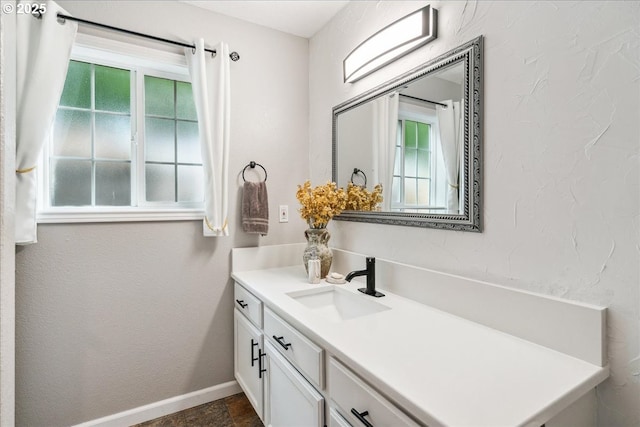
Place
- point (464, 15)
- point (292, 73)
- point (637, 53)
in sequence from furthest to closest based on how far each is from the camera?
1. point (292, 73)
2. point (464, 15)
3. point (637, 53)

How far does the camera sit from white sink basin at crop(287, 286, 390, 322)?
153 cm

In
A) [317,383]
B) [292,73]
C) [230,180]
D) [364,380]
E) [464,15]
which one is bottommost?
[317,383]

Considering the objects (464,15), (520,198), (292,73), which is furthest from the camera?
(292,73)

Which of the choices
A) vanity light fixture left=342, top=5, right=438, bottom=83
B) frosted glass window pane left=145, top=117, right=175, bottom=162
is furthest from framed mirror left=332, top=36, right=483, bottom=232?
frosted glass window pane left=145, top=117, right=175, bottom=162

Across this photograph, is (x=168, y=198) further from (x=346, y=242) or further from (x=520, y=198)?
(x=520, y=198)

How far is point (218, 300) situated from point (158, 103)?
1.25m

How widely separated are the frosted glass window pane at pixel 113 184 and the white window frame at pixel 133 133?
1.5 inches

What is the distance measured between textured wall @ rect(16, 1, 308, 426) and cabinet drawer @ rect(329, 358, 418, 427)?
1.22 metres

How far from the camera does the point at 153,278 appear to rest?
1854 mm

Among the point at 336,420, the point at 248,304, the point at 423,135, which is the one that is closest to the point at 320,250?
the point at 248,304

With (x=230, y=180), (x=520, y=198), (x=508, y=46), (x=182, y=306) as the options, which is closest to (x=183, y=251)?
(x=182, y=306)

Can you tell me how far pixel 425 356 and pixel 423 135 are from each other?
899 mm

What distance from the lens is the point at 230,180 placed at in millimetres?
2043

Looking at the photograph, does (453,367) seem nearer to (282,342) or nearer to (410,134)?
(282,342)
